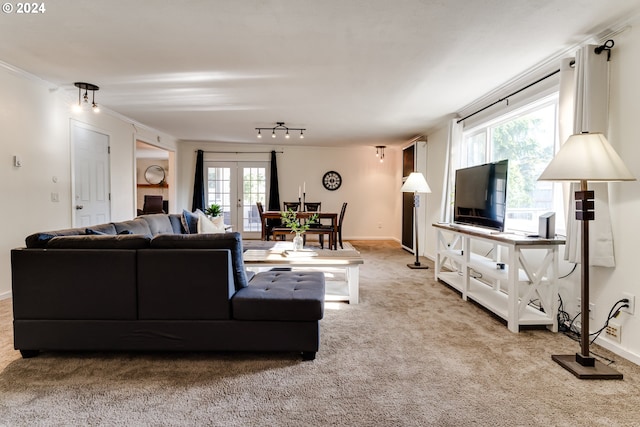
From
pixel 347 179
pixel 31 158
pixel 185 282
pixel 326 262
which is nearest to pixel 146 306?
pixel 185 282

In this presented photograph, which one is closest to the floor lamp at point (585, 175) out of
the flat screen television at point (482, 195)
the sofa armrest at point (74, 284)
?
the flat screen television at point (482, 195)

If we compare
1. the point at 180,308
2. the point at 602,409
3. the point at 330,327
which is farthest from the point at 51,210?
the point at 602,409

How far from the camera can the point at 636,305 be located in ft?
7.32

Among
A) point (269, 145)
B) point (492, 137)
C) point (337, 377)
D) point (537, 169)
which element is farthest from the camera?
point (269, 145)

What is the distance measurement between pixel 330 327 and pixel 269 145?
5.93 meters

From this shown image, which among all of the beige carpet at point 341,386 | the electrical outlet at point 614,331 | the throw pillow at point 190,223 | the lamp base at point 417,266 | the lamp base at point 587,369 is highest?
the throw pillow at point 190,223

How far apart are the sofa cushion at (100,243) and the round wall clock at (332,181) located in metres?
6.21

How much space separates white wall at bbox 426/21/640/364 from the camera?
2250mm

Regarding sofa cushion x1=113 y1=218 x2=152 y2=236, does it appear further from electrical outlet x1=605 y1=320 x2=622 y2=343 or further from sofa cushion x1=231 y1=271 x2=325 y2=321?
electrical outlet x1=605 y1=320 x2=622 y2=343

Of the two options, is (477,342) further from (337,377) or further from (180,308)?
(180,308)

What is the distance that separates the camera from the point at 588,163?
201 cm

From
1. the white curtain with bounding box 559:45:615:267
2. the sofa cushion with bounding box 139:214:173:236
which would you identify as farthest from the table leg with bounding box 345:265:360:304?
the sofa cushion with bounding box 139:214:173:236

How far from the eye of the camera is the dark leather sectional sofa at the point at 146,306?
84.8 inches

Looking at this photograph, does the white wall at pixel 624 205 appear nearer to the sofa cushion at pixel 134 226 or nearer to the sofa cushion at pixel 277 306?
the sofa cushion at pixel 277 306
